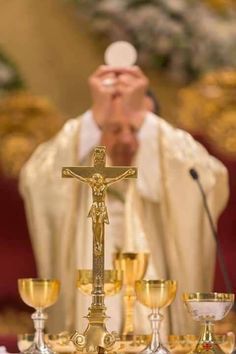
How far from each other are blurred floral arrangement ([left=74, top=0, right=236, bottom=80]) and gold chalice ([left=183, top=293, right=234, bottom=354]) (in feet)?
9.79

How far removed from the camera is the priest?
4691 mm

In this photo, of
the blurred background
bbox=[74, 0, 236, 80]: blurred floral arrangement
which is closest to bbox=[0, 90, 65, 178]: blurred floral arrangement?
the blurred background

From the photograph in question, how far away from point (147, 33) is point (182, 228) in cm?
157

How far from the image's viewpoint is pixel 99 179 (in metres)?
3.27

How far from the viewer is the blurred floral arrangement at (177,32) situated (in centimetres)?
614

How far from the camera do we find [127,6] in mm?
6164

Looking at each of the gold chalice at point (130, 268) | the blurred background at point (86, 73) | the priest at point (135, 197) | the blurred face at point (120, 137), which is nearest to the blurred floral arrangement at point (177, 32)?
the blurred background at point (86, 73)

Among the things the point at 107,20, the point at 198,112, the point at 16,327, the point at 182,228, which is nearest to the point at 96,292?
the point at 182,228

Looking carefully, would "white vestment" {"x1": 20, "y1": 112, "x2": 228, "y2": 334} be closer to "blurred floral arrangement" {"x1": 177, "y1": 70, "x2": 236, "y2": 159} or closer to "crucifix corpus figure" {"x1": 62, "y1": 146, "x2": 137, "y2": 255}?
"blurred floral arrangement" {"x1": 177, "y1": 70, "x2": 236, "y2": 159}

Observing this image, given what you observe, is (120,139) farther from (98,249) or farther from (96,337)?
(96,337)

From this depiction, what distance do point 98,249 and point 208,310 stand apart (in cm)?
30

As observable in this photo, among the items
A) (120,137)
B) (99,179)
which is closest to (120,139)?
(120,137)

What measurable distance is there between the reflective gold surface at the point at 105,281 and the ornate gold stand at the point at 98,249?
0.86ft

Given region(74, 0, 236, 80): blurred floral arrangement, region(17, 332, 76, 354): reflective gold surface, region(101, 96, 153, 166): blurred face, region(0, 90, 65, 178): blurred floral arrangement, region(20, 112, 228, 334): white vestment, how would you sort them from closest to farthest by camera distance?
region(17, 332, 76, 354): reflective gold surface
region(101, 96, 153, 166): blurred face
region(20, 112, 228, 334): white vestment
region(0, 90, 65, 178): blurred floral arrangement
region(74, 0, 236, 80): blurred floral arrangement
